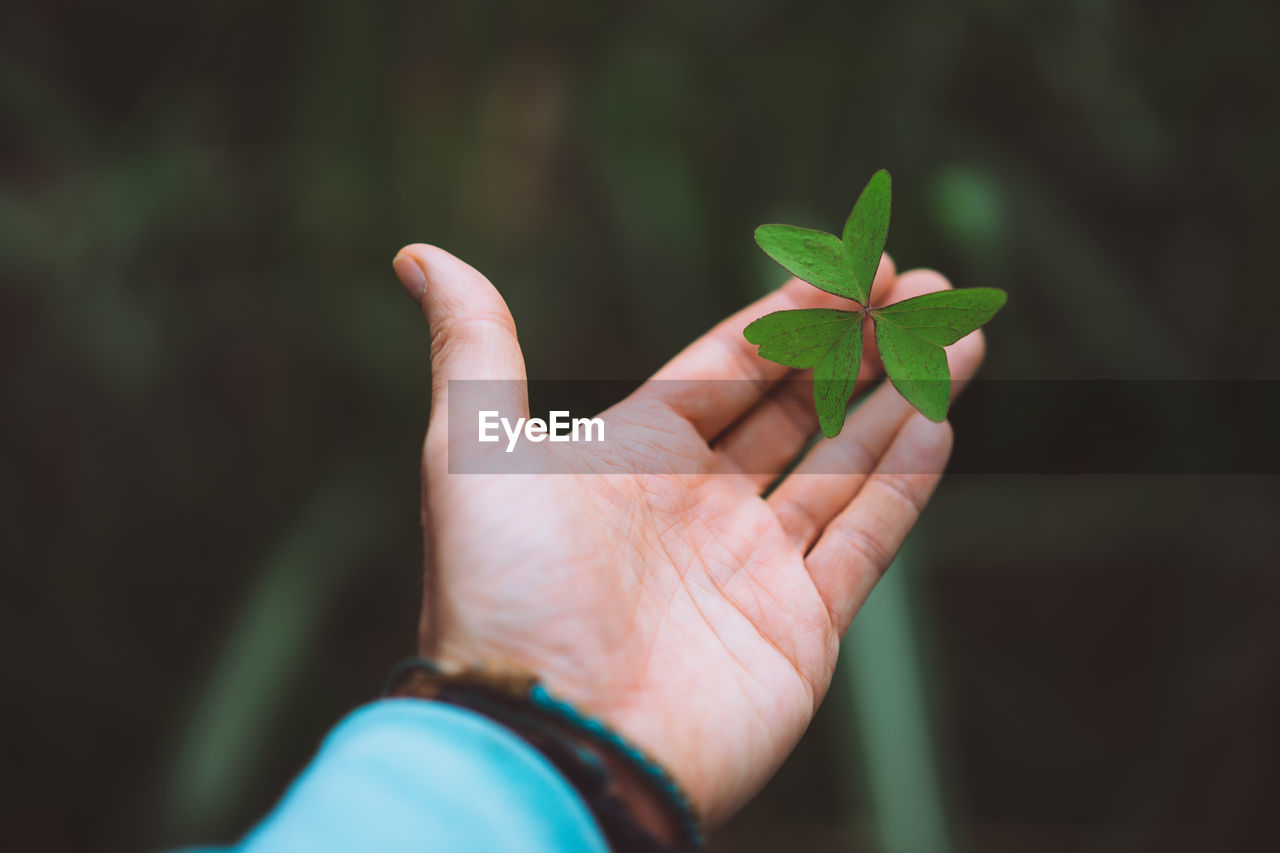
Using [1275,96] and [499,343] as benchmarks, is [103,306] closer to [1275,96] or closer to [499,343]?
[499,343]

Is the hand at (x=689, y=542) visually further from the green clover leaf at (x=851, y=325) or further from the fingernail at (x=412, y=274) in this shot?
the green clover leaf at (x=851, y=325)

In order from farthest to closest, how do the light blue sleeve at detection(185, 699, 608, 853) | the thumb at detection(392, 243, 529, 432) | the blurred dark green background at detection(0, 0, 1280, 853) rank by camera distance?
the blurred dark green background at detection(0, 0, 1280, 853) → the thumb at detection(392, 243, 529, 432) → the light blue sleeve at detection(185, 699, 608, 853)

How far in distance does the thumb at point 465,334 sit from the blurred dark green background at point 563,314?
0.62 metres

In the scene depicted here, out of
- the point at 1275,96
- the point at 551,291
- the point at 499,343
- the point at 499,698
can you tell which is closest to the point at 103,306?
the point at 551,291

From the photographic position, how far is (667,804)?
614mm

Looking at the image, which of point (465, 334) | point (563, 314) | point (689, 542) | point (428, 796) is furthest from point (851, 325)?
point (563, 314)

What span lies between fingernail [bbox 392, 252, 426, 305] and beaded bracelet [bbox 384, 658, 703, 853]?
0.38 meters

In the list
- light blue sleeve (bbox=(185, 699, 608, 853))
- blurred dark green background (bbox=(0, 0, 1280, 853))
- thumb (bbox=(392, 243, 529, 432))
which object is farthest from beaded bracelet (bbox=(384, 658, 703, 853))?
blurred dark green background (bbox=(0, 0, 1280, 853))

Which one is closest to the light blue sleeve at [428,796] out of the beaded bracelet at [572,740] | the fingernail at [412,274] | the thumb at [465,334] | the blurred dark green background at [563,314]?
the beaded bracelet at [572,740]

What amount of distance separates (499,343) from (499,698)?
33cm

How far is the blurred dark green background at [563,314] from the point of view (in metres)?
1.29

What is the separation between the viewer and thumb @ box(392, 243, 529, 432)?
2.25 ft

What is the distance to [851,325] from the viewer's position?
78cm

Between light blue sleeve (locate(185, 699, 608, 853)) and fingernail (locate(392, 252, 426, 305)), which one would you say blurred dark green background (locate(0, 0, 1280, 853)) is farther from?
light blue sleeve (locate(185, 699, 608, 853))
